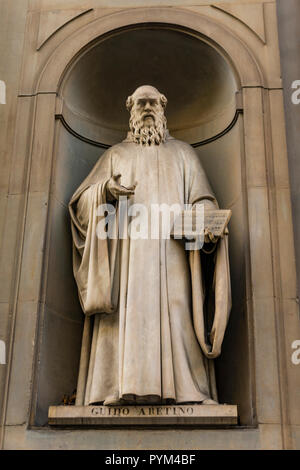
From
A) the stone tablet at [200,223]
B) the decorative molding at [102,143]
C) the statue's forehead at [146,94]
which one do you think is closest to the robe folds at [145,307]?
the stone tablet at [200,223]

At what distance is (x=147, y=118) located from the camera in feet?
27.0

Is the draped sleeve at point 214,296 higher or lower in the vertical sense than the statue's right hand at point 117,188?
lower

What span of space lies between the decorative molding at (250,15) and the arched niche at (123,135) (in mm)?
408

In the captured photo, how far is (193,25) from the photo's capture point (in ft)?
28.9

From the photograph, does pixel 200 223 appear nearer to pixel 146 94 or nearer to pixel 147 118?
pixel 147 118

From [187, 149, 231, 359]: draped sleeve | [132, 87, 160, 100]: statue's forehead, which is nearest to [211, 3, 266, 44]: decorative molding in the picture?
[132, 87, 160, 100]: statue's forehead

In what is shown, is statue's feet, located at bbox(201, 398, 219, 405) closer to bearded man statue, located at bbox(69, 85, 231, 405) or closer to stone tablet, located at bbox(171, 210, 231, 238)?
bearded man statue, located at bbox(69, 85, 231, 405)

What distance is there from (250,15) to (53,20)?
6.83ft

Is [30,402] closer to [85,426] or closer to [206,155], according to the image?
[85,426]

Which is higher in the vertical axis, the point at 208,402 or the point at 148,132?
the point at 148,132

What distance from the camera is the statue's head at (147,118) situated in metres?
8.20

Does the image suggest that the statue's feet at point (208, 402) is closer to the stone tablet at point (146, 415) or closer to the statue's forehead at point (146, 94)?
the stone tablet at point (146, 415)

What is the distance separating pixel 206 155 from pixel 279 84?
3.63 ft

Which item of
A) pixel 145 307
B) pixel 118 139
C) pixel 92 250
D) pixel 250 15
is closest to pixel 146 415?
pixel 145 307
